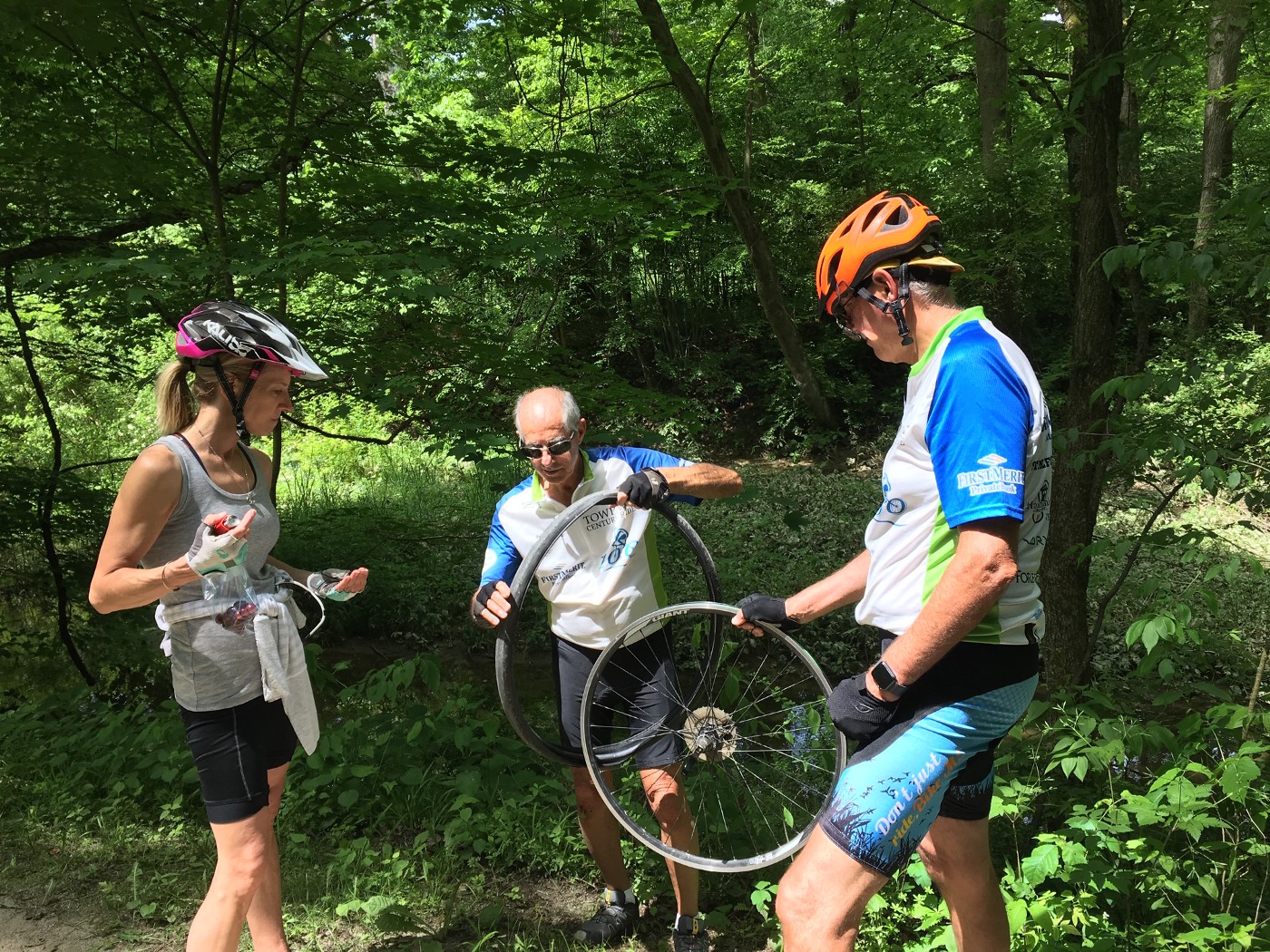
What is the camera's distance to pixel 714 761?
2904mm

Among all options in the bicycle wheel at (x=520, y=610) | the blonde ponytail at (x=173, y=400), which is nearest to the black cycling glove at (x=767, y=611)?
the bicycle wheel at (x=520, y=610)

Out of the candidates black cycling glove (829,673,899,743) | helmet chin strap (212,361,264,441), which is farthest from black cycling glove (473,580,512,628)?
black cycling glove (829,673,899,743)

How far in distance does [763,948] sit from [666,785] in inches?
29.8

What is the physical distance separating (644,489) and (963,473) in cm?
105

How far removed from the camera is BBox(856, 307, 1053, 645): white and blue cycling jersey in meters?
Answer: 1.67

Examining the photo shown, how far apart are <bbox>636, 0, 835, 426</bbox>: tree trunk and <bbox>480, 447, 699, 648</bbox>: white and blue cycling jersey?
4.76 m

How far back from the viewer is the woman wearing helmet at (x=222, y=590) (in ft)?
7.11

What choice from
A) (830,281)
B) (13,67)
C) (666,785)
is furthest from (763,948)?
(13,67)

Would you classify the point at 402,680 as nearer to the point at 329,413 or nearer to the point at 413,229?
the point at 329,413

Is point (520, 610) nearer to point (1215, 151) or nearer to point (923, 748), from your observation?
point (923, 748)

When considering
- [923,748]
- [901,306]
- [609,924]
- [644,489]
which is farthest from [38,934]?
[901,306]

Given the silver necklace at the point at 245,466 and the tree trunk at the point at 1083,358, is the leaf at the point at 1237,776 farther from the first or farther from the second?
the silver necklace at the point at 245,466

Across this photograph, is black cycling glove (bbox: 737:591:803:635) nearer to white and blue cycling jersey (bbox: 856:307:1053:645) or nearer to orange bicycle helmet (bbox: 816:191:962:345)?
white and blue cycling jersey (bbox: 856:307:1053:645)

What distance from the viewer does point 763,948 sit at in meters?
2.94
